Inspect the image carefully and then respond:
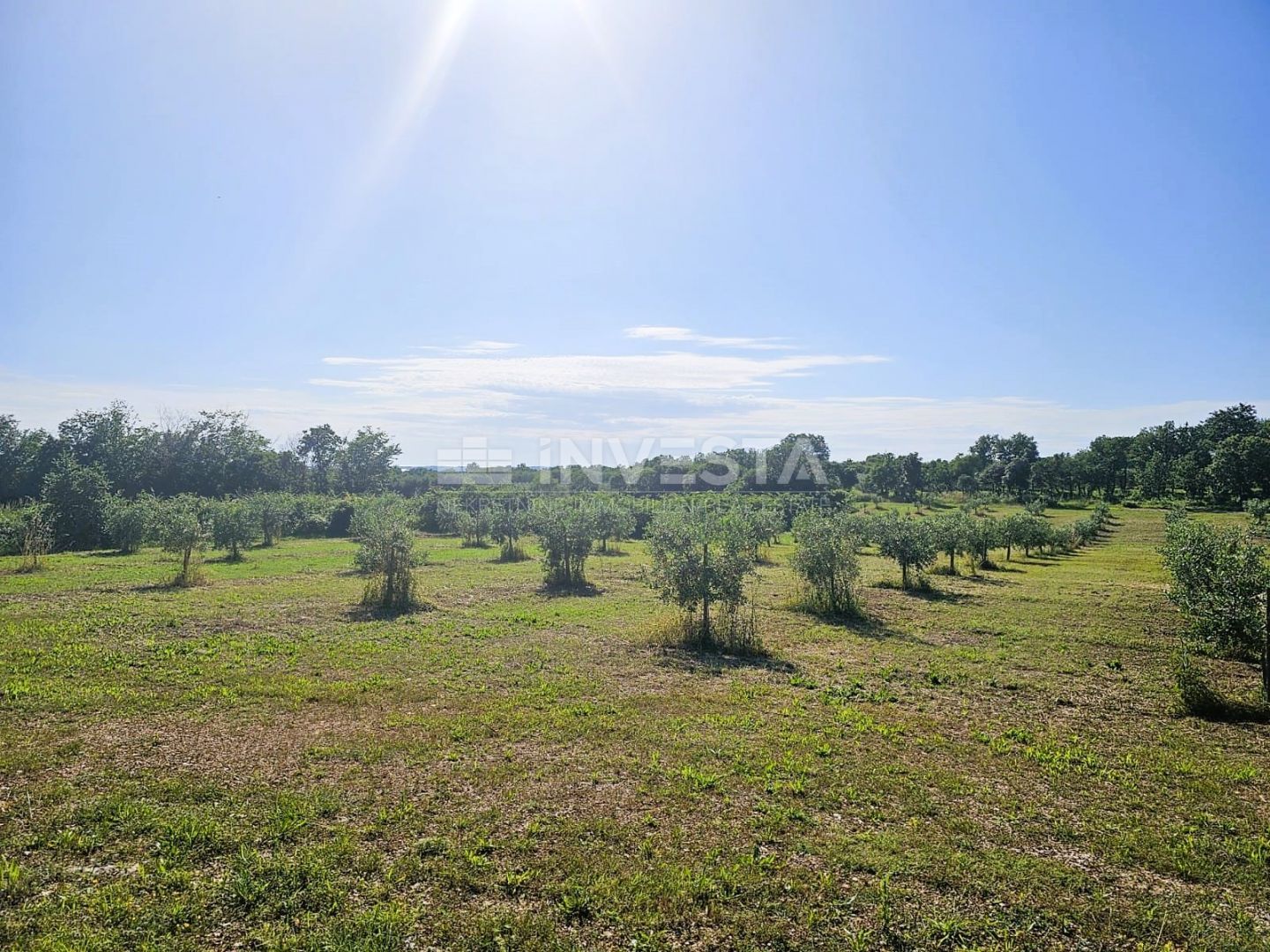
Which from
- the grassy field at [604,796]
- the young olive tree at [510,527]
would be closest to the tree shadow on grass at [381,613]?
the grassy field at [604,796]

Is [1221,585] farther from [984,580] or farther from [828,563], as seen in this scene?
[984,580]

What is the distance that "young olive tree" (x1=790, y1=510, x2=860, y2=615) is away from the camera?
2312 centimetres

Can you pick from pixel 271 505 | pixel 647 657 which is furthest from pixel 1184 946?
pixel 271 505

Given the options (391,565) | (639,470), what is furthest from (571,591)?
(639,470)

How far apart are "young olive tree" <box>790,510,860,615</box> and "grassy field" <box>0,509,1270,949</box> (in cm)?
574

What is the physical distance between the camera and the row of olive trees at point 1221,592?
12547 millimetres

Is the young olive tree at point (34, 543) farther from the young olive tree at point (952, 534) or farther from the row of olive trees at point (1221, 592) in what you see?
the young olive tree at point (952, 534)

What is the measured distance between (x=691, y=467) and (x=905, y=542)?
84633 mm

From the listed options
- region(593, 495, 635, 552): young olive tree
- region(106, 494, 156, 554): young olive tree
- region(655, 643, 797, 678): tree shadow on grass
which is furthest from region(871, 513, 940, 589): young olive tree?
region(106, 494, 156, 554): young olive tree

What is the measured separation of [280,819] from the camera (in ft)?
23.6

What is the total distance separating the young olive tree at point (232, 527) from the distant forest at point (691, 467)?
1521 centimetres

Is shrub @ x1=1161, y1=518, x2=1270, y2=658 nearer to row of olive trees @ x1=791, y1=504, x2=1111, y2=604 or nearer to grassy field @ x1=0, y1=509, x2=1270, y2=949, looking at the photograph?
grassy field @ x1=0, y1=509, x2=1270, y2=949

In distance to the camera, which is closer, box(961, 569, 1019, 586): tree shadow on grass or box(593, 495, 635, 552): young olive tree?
box(961, 569, 1019, 586): tree shadow on grass

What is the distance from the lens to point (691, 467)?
11412 cm
